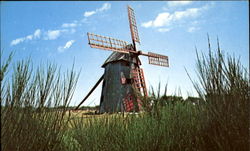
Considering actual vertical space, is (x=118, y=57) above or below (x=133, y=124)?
above

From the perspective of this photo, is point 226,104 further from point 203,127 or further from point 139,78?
point 139,78

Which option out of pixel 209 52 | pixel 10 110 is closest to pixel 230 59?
pixel 209 52

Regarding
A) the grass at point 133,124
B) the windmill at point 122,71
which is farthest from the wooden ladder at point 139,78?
the grass at point 133,124

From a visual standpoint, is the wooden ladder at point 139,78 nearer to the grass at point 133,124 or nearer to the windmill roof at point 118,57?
the windmill roof at point 118,57

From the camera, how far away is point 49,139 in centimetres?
256

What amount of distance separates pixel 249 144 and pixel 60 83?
2101mm

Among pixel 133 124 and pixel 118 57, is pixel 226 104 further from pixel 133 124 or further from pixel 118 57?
pixel 118 57

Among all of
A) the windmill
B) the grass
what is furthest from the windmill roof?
the grass

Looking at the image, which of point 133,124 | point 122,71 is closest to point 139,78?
point 122,71

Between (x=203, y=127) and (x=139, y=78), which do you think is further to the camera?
(x=139, y=78)

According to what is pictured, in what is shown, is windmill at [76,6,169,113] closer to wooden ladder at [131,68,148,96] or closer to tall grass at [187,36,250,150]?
wooden ladder at [131,68,148,96]

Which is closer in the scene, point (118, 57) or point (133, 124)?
point (133, 124)

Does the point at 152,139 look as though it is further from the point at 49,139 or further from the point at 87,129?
the point at 49,139

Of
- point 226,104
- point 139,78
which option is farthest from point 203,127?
point 139,78
